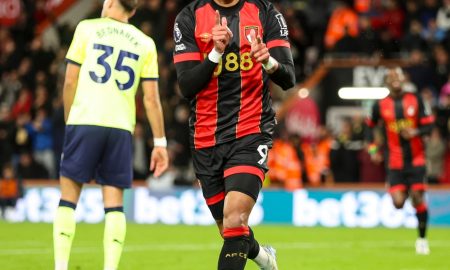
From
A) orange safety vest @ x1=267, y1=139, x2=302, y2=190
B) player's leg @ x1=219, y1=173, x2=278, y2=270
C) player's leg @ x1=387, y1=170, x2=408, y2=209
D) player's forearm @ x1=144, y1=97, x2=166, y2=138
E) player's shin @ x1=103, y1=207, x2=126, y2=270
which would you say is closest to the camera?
player's leg @ x1=219, y1=173, x2=278, y2=270

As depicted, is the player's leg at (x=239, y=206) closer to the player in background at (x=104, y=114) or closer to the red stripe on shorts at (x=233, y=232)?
the red stripe on shorts at (x=233, y=232)

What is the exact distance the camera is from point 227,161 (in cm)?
766

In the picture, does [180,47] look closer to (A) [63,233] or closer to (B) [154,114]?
(B) [154,114]

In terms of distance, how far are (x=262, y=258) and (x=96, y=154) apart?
153cm

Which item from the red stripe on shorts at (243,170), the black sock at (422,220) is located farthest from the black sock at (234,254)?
the black sock at (422,220)

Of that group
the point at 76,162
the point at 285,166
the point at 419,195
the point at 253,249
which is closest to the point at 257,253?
the point at 253,249

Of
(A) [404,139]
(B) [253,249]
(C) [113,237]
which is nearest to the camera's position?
(B) [253,249]

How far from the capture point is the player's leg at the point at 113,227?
8.48 m

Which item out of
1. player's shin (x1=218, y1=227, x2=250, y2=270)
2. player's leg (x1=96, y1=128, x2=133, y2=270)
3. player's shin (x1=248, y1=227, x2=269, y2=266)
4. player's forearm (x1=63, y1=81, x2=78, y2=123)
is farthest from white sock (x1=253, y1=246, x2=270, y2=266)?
player's forearm (x1=63, y1=81, x2=78, y2=123)

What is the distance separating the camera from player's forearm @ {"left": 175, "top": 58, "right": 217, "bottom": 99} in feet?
24.2

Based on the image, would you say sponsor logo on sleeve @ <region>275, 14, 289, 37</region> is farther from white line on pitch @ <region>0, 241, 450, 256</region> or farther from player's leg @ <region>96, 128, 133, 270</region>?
white line on pitch @ <region>0, 241, 450, 256</region>

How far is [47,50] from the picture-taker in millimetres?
24203

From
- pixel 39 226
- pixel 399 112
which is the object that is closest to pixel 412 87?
pixel 399 112

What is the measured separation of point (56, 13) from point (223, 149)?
783 inches
